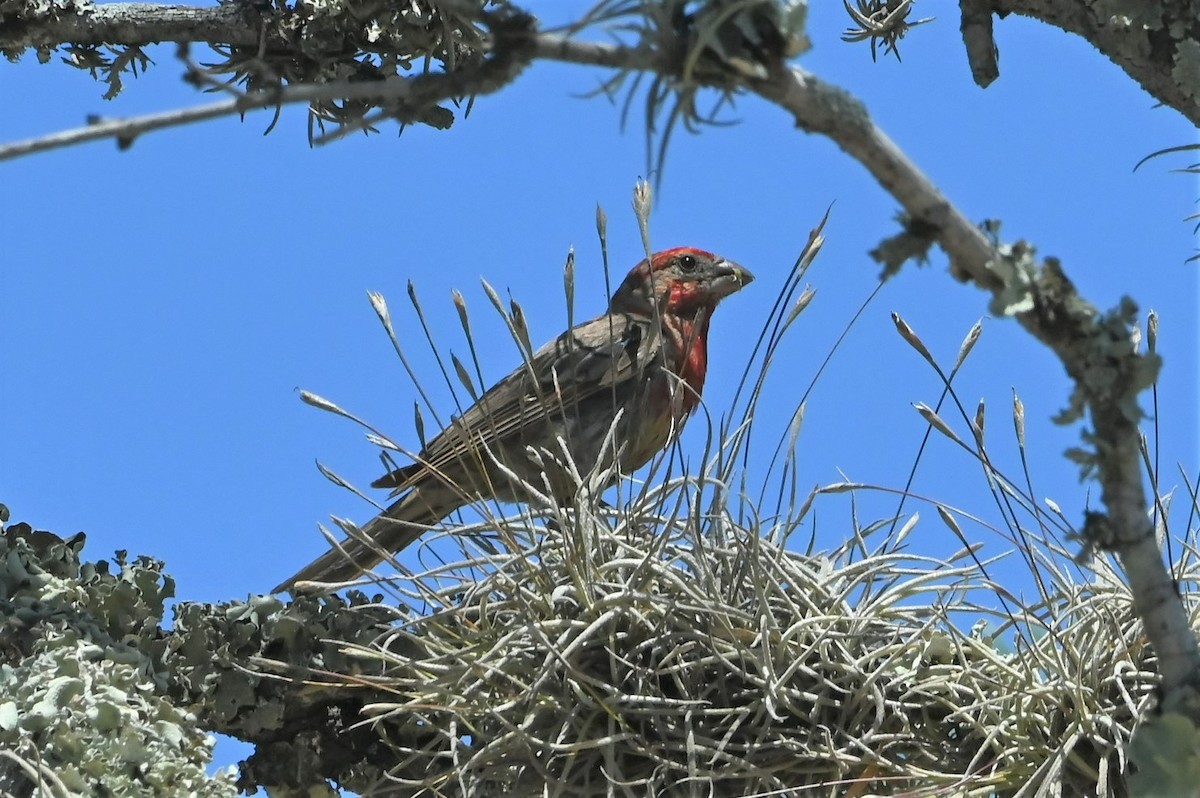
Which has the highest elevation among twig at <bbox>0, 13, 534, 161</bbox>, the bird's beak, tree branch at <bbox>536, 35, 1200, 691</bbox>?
the bird's beak

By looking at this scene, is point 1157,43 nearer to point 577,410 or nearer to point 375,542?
point 577,410

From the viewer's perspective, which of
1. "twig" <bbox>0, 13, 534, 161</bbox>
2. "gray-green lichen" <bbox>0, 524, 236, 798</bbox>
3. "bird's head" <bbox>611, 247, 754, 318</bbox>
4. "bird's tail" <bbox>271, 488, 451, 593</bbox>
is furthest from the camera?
"bird's head" <bbox>611, 247, 754, 318</bbox>

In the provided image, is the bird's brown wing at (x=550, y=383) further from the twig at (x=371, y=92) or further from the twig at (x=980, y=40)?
the twig at (x=371, y=92)

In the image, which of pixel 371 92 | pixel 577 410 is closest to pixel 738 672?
pixel 577 410

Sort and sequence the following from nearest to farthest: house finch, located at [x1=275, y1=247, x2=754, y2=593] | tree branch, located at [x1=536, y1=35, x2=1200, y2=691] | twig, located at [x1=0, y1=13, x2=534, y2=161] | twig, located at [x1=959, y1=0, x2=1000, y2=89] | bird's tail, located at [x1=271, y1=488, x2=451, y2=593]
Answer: twig, located at [x1=0, y1=13, x2=534, y2=161] → tree branch, located at [x1=536, y1=35, x2=1200, y2=691] → twig, located at [x1=959, y1=0, x2=1000, y2=89] → house finch, located at [x1=275, y1=247, x2=754, y2=593] → bird's tail, located at [x1=271, y1=488, x2=451, y2=593]

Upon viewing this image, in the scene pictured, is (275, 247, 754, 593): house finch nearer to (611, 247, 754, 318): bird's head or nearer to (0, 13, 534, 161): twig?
(611, 247, 754, 318): bird's head

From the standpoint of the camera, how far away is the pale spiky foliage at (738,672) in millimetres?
2814

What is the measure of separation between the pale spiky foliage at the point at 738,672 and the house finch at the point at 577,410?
0.24 metres

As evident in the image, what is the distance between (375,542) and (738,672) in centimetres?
95

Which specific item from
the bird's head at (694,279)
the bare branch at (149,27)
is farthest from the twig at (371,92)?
the bird's head at (694,279)

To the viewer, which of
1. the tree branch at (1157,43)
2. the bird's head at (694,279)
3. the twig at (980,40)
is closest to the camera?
the tree branch at (1157,43)

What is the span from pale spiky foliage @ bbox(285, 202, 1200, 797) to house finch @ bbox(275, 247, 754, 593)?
0.79 feet

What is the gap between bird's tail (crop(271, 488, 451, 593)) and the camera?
3.79 metres

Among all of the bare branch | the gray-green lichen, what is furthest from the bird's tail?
the bare branch
